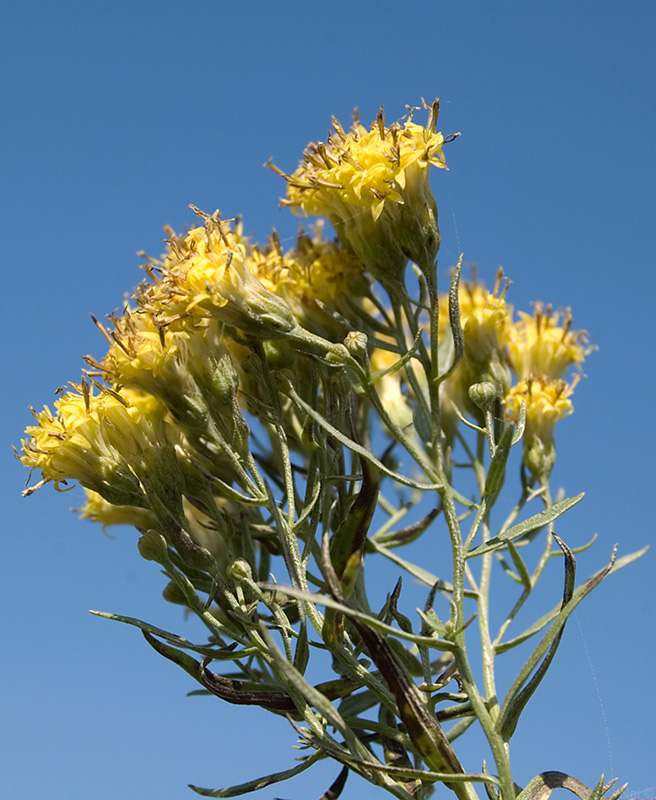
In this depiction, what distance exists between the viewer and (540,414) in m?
2.96

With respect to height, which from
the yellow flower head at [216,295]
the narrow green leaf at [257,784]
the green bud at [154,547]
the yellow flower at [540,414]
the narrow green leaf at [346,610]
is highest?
the yellow flower at [540,414]

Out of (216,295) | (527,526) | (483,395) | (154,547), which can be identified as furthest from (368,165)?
(154,547)

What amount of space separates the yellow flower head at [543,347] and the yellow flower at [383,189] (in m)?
0.80

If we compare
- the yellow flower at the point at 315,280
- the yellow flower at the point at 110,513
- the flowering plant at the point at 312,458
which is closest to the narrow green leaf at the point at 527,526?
the flowering plant at the point at 312,458

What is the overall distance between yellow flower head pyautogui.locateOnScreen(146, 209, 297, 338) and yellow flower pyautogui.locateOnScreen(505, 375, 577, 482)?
96 centimetres

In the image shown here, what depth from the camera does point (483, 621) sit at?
2367 mm

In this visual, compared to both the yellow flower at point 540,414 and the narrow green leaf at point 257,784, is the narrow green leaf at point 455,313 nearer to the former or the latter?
the yellow flower at point 540,414

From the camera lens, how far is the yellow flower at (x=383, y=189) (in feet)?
7.81

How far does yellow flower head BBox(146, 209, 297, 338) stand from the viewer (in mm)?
2283

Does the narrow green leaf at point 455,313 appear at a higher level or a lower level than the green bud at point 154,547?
higher

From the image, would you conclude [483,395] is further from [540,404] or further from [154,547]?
[154,547]

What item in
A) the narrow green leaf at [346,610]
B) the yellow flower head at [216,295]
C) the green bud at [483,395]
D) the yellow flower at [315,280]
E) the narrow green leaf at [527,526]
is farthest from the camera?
the yellow flower at [315,280]

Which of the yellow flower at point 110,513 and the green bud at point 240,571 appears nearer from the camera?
the green bud at point 240,571

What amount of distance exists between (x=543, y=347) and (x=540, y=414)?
0.95ft
